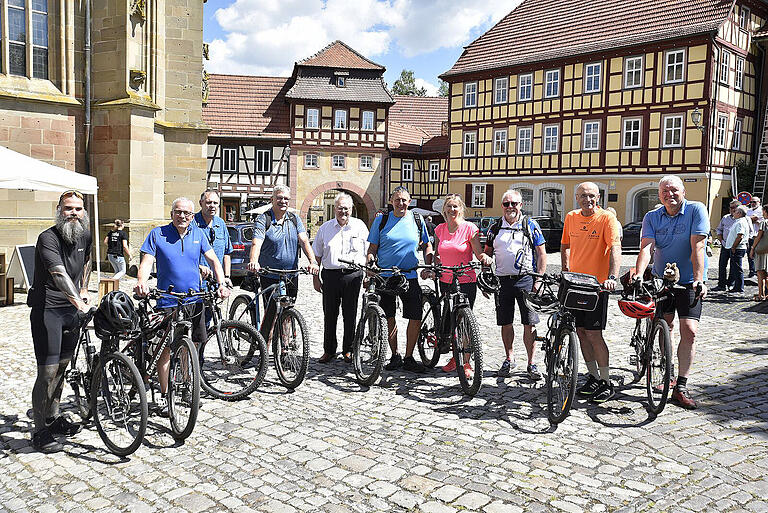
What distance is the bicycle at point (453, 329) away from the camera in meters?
6.15

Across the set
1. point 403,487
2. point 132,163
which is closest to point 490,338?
point 403,487

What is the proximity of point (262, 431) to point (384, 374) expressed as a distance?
6.79ft

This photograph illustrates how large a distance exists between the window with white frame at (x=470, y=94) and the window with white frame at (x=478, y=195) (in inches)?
174

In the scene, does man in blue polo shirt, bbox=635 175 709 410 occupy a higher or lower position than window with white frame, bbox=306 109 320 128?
lower

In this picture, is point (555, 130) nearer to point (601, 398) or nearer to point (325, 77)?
point (325, 77)

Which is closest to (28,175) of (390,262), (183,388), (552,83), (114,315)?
(390,262)

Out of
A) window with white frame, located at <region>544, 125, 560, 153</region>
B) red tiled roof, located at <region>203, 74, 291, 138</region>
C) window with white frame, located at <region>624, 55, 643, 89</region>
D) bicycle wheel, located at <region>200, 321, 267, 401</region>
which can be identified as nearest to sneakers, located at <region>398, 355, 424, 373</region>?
bicycle wheel, located at <region>200, 321, 267, 401</region>

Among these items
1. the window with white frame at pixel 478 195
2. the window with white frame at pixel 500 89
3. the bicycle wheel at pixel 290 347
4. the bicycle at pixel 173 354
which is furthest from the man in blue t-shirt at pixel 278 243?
the window with white frame at pixel 500 89

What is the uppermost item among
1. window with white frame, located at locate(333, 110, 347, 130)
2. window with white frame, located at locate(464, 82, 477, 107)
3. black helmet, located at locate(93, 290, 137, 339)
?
window with white frame, located at locate(464, 82, 477, 107)

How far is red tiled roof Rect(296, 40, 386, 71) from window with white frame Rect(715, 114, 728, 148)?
2059 centimetres

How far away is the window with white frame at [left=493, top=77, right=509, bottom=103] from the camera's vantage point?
122 feet

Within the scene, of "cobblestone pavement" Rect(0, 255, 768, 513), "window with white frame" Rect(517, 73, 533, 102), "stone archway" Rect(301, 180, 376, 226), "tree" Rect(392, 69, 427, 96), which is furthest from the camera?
"tree" Rect(392, 69, 427, 96)

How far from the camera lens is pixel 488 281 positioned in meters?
6.71

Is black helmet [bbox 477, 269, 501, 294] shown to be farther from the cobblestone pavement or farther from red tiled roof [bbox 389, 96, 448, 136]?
red tiled roof [bbox 389, 96, 448, 136]
